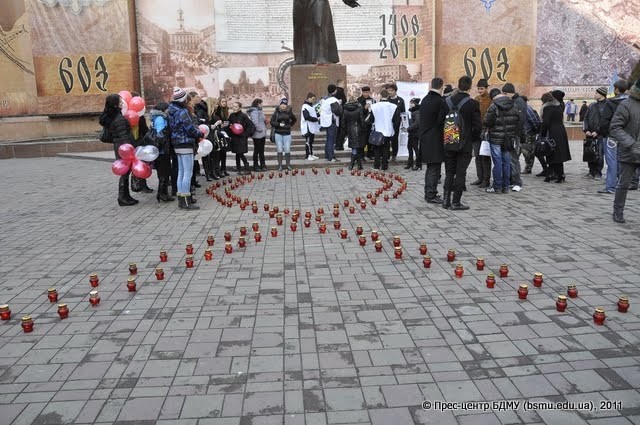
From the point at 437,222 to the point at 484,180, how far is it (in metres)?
3.42

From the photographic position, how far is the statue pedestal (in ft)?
56.0

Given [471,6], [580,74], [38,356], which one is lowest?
[38,356]

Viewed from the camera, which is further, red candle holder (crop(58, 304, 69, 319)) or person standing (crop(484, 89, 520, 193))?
person standing (crop(484, 89, 520, 193))

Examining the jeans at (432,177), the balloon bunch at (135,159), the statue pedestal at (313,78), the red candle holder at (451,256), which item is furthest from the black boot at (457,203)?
the statue pedestal at (313,78)

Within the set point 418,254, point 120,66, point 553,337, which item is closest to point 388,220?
point 418,254

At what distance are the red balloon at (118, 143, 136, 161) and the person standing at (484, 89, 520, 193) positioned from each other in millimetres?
6067

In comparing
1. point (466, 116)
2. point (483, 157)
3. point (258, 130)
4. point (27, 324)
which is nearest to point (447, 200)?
point (466, 116)

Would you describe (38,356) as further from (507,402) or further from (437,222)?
(437,222)

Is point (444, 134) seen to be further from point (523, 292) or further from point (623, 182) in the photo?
point (523, 292)

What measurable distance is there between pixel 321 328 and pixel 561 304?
193 centimetres

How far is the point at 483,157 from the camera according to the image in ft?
34.6

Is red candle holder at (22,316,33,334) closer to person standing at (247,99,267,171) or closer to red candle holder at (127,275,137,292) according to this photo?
red candle holder at (127,275,137,292)

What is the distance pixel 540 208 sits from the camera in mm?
8602

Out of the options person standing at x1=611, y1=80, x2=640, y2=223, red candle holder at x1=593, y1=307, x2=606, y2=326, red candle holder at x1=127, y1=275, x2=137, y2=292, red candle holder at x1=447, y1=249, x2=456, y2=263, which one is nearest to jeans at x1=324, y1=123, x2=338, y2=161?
person standing at x1=611, y1=80, x2=640, y2=223
